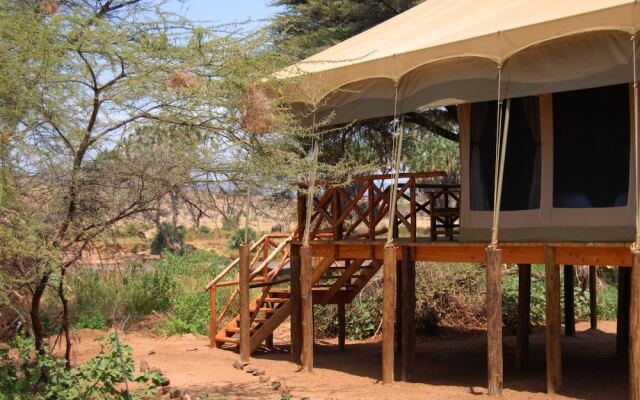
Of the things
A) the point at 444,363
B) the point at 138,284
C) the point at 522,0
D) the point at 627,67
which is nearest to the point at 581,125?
the point at 627,67

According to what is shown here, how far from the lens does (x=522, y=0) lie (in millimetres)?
13852

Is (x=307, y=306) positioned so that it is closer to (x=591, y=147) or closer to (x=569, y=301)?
(x=591, y=147)

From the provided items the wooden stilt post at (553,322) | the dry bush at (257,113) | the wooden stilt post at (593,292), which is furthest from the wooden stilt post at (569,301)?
the dry bush at (257,113)

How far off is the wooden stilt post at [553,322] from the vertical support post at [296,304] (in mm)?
4979

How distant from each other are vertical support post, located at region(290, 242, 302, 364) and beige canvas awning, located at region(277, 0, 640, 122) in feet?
9.09

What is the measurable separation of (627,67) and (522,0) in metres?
3.29

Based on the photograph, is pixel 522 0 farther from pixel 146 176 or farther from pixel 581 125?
pixel 146 176

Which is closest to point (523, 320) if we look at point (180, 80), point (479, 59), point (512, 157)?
point (512, 157)

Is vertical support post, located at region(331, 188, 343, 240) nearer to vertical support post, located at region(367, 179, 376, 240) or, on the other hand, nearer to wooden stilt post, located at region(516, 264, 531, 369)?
vertical support post, located at region(367, 179, 376, 240)

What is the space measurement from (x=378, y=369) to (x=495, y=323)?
13.1ft

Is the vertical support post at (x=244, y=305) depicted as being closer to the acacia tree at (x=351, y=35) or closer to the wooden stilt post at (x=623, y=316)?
the acacia tree at (x=351, y=35)

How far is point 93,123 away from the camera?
33.7 feet

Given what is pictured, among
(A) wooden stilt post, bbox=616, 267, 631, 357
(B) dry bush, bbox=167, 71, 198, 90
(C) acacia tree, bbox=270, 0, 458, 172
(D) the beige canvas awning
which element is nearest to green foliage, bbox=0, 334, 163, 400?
(B) dry bush, bbox=167, 71, 198, 90

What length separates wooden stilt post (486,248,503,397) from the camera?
38.6ft
